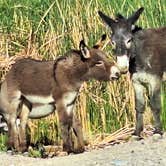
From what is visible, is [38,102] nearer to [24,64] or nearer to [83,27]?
[24,64]

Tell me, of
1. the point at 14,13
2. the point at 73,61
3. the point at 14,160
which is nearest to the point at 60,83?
the point at 73,61

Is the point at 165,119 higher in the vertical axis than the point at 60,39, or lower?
lower

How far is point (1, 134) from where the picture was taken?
11312mm

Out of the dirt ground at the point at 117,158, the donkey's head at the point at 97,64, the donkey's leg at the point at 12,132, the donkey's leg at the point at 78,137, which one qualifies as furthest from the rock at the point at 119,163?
the donkey's leg at the point at 12,132

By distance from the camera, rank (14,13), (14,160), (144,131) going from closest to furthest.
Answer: (14,160), (144,131), (14,13)

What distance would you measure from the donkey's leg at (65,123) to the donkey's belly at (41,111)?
16.7 inches

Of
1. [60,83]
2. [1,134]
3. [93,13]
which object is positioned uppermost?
[93,13]

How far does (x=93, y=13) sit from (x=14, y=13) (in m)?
1.29

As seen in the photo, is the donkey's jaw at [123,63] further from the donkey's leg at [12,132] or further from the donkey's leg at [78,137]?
the donkey's leg at [12,132]

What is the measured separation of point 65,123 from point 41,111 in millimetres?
706

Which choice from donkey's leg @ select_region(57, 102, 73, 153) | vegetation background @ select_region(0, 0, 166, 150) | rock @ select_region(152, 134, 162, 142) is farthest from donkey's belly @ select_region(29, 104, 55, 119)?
rock @ select_region(152, 134, 162, 142)

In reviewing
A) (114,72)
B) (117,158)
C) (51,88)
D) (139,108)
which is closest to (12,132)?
(51,88)

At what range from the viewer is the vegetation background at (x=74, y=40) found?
11352mm

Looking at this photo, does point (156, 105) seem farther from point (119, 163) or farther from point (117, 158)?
point (119, 163)
